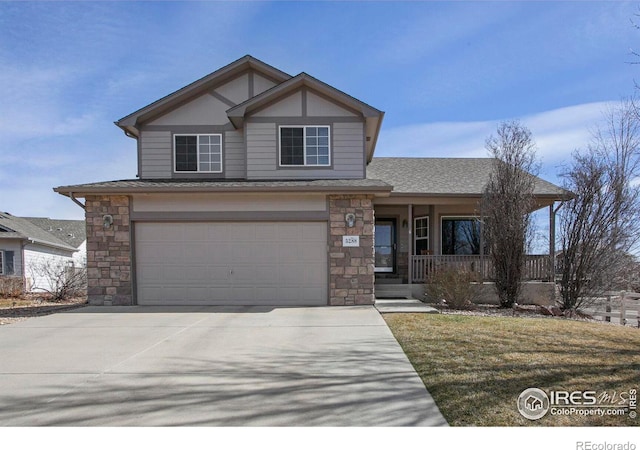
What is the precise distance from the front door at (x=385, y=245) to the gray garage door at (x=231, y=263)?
470cm

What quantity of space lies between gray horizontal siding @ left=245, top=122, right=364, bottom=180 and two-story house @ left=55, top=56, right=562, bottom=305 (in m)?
0.03

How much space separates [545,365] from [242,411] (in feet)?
13.0

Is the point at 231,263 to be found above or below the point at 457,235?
below

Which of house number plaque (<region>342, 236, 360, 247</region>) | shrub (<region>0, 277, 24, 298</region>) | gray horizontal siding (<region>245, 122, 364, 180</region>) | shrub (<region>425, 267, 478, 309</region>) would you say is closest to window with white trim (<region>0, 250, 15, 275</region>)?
shrub (<region>0, 277, 24, 298</region>)

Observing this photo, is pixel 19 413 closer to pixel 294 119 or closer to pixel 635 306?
pixel 294 119

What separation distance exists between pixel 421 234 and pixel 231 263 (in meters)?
7.30

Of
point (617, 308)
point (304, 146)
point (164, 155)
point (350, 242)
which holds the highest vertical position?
point (304, 146)

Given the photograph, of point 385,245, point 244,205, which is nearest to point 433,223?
point 385,245

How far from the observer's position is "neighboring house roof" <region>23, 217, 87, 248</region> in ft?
98.7

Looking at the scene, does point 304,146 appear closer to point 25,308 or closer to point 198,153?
point 198,153

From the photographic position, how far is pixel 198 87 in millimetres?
12531

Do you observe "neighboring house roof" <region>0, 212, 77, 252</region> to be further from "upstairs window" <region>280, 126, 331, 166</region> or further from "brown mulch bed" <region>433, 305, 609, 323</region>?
"brown mulch bed" <region>433, 305, 609, 323</region>
